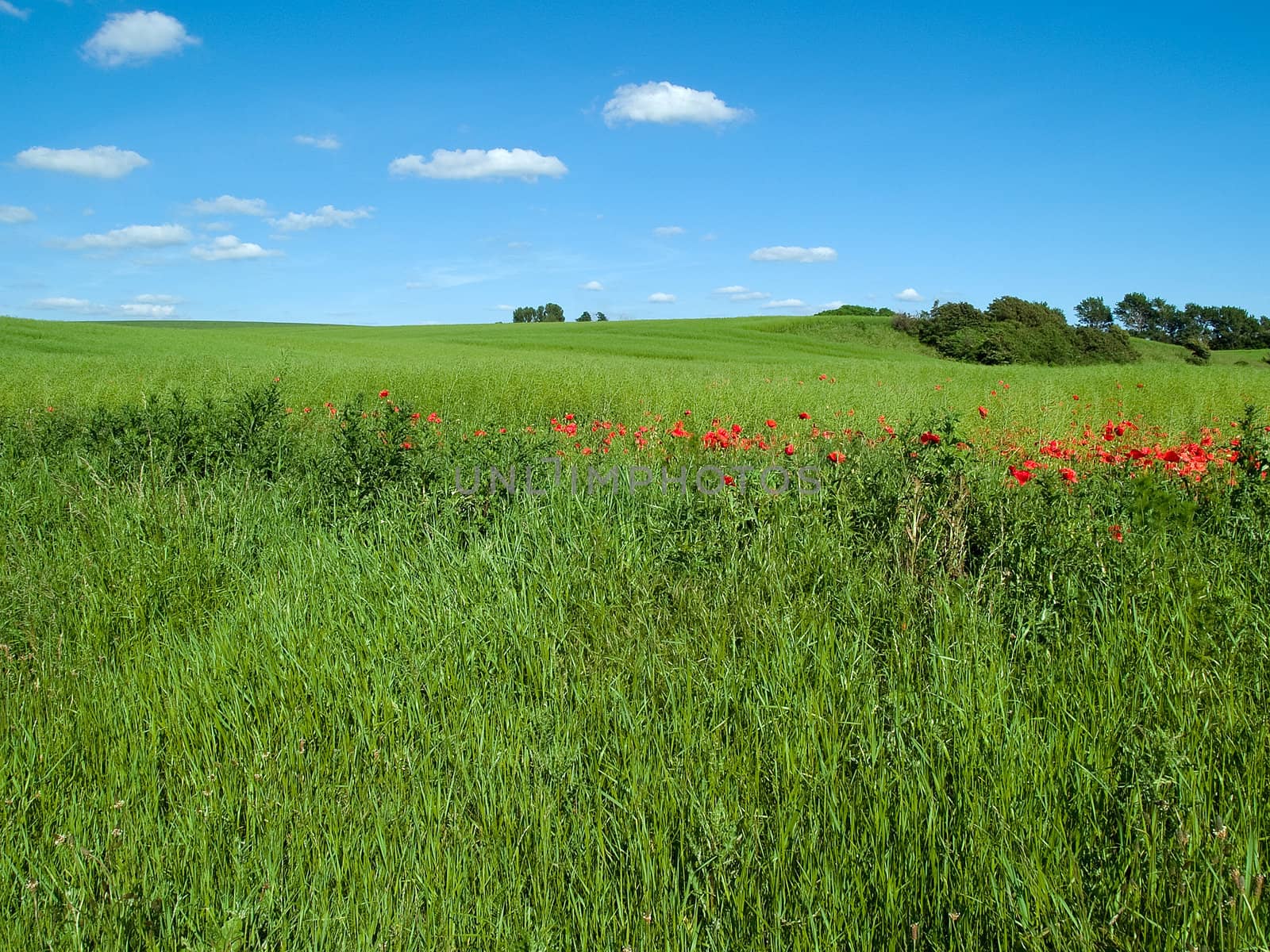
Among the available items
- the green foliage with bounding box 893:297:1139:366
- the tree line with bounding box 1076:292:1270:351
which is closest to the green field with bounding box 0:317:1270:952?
the green foliage with bounding box 893:297:1139:366

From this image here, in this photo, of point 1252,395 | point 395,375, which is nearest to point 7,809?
point 395,375

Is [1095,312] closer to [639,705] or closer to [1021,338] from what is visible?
[1021,338]

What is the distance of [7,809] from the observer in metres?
2.30

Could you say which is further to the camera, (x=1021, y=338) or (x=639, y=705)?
(x=1021, y=338)

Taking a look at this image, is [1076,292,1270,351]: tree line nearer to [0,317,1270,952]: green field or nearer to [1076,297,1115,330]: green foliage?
[1076,297,1115,330]: green foliage

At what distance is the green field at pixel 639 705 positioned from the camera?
1820 millimetres

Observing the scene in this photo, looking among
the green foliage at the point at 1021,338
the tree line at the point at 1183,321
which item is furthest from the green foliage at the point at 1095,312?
the green foliage at the point at 1021,338

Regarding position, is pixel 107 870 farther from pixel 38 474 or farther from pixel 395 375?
pixel 395 375

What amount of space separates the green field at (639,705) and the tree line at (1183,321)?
70.6 meters

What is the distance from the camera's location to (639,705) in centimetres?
257

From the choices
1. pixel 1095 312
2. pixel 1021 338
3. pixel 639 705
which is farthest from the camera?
pixel 1095 312

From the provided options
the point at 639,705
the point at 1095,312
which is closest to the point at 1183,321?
the point at 1095,312

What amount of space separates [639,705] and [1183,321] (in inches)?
3556

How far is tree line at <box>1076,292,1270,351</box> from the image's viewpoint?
67250mm
